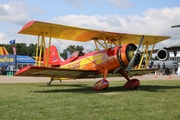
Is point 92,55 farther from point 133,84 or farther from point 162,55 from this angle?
point 162,55

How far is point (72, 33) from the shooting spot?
1511 cm

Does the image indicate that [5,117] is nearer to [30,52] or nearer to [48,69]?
[48,69]

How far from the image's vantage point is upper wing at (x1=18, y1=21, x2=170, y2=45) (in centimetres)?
1297

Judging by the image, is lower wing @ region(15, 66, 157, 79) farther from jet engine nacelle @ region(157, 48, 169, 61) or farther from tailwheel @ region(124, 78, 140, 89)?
jet engine nacelle @ region(157, 48, 169, 61)

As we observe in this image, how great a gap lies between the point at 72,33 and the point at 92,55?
1694 mm

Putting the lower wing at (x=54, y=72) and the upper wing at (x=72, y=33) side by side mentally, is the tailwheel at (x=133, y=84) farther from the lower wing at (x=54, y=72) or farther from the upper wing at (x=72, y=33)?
the upper wing at (x=72, y=33)

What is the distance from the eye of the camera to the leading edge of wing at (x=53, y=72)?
1248cm

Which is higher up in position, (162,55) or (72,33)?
(72,33)

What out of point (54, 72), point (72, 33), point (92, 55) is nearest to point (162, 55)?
point (92, 55)

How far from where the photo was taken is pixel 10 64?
162 feet

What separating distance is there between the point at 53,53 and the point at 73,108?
11.3 m

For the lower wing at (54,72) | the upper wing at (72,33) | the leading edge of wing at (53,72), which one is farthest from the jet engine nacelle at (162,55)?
the leading edge of wing at (53,72)

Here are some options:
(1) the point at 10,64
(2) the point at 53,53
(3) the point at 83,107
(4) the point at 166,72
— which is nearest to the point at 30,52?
(1) the point at 10,64

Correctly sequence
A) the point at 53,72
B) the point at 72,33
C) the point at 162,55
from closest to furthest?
the point at 53,72, the point at 72,33, the point at 162,55
